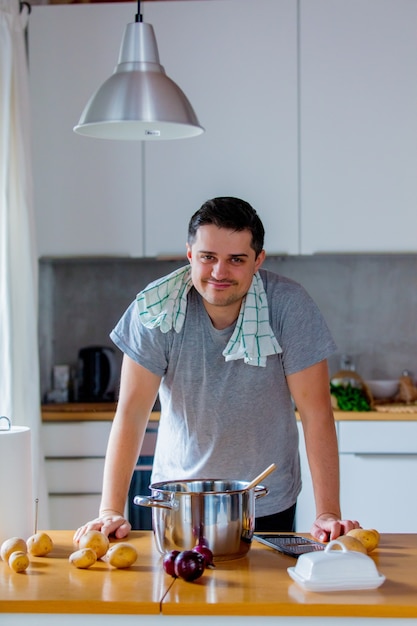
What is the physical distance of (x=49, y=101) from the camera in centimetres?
389

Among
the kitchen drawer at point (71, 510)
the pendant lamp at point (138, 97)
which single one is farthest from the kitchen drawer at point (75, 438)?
the pendant lamp at point (138, 97)

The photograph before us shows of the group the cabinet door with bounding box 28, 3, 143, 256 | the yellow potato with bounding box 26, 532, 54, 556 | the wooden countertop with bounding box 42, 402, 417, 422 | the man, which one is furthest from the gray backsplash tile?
the yellow potato with bounding box 26, 532, 54, 556

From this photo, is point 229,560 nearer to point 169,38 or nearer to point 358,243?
point 358,243

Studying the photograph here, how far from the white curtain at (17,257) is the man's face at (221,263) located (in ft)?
5.06

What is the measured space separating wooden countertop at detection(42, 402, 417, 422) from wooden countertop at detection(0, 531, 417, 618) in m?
1.74

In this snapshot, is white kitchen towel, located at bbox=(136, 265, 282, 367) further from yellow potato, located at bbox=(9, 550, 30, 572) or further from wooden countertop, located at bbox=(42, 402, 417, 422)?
wooden countertop, located at bbox=(42, 402, 417, 422)

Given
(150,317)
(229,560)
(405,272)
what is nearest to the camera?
(229,560)

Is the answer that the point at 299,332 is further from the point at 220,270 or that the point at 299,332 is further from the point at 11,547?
the point at 11,547

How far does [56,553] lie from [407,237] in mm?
2362

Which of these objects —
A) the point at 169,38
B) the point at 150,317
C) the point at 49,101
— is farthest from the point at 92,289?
the point at 150,317

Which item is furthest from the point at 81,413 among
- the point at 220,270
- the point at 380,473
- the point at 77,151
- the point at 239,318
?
the point at 220,270

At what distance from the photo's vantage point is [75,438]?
12.0ft

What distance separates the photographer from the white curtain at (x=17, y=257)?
351 cm

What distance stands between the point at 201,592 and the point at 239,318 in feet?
2.74
